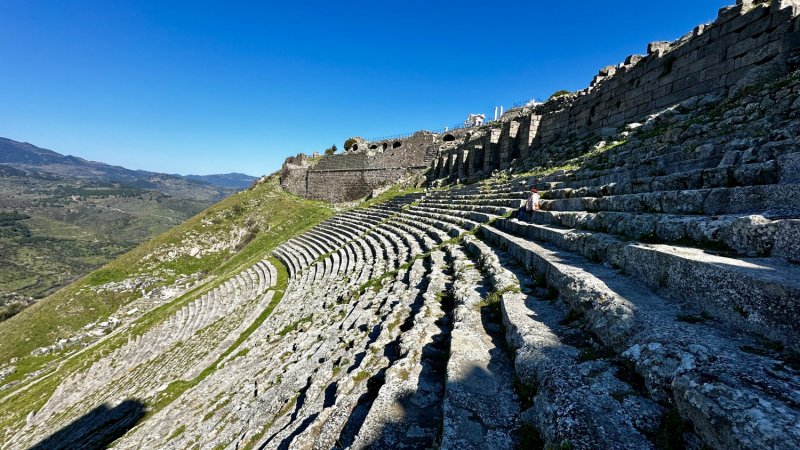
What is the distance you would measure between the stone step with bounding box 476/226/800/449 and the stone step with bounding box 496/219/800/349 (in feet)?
0.44

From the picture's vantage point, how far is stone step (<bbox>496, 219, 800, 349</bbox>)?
2.03m

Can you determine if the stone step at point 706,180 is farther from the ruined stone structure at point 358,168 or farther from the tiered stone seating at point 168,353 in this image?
the ruined stone structure at point 358,168

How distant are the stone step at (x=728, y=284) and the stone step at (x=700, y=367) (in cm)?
13

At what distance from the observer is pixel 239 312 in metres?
13.8

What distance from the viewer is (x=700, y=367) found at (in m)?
1.88

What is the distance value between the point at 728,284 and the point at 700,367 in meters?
1.00

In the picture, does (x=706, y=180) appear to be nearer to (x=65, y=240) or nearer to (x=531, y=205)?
(x=531, y=205)

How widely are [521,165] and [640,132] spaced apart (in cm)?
687

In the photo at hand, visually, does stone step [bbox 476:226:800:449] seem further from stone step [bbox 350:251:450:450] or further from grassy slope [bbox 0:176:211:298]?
grassy slope [bbox 0:176:211:298]

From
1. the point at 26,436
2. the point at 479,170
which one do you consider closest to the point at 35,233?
the point at 26,436

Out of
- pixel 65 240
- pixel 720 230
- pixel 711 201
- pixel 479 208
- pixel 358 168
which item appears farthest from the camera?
pixel 65 240

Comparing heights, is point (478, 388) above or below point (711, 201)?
below

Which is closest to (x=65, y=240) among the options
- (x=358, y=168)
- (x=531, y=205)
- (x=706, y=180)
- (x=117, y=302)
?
(x=117, y=302)

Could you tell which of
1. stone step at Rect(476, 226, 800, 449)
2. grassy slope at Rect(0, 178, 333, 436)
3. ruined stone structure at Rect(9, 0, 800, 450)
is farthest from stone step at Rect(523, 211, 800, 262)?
grassy slope at Rect(0, 178, 333, 436)
